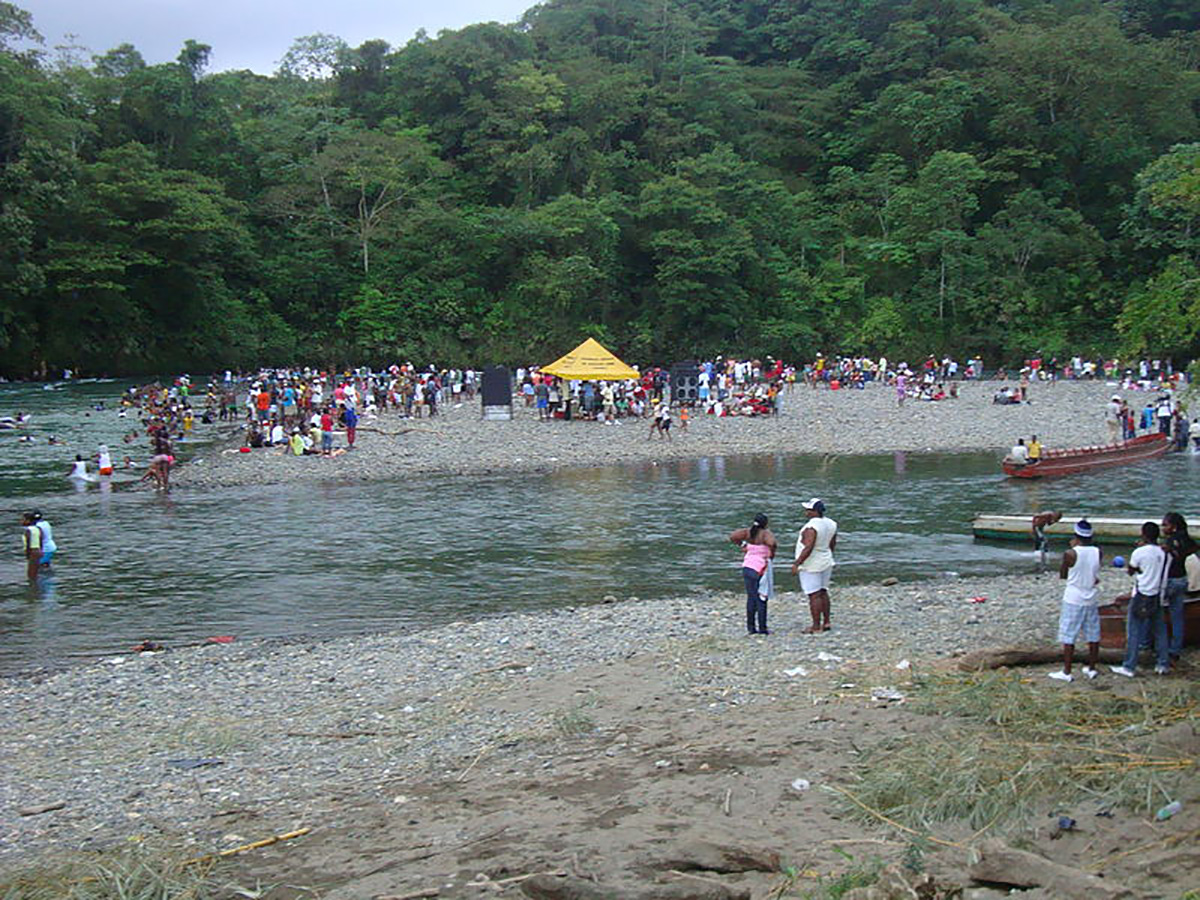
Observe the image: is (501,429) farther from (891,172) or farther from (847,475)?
(891,172)

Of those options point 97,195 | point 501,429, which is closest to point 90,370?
point 97,195

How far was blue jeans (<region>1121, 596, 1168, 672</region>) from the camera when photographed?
1050 centimetres

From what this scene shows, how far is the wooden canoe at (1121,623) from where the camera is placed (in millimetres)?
10812

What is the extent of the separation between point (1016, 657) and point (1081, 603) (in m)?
0.98

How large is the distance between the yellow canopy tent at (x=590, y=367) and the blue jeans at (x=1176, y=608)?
29311 mm

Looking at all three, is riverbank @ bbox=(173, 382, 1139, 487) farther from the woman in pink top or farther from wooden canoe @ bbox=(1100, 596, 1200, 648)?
wooden canoe @ bbox=(1100, 596, 1200, 648)

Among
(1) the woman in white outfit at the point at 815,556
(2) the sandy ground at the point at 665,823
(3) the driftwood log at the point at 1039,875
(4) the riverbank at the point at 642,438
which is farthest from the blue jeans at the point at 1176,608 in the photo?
(4) the riverbank at the point at 642,438

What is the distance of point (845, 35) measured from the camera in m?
78.4

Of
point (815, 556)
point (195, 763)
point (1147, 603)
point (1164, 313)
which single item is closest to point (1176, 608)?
point (1147, 603)

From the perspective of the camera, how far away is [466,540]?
23.2 m

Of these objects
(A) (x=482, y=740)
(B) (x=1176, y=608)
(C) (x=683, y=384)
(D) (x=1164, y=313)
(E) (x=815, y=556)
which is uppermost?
(D) (x=1164, y=313)

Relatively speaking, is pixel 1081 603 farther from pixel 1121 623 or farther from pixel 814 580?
pixel 814 580

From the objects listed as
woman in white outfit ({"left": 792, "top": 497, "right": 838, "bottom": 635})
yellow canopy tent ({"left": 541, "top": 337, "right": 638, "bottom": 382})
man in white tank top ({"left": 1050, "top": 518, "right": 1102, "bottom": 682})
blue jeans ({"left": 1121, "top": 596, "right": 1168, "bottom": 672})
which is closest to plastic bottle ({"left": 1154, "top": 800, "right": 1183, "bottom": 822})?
man in white tank top ({"left": 1050, "top": 518, "right": 1102, "bottom": 682})

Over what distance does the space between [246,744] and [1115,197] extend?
68.5 metres
